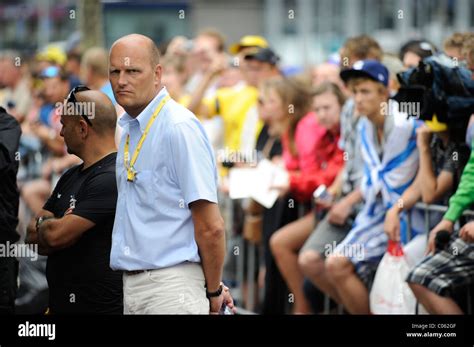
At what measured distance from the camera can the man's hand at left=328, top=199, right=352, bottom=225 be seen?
9109 mm

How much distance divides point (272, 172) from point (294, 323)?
3815 millimetres

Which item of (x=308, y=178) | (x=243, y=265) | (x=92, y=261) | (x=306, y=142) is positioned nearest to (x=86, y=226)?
(x=92, y=261)

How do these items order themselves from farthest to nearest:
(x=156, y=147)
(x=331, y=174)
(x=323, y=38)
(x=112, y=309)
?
(x=323, y=38) → (x=331, y=174) → (x=112, y=309) → (x=156, y=147)

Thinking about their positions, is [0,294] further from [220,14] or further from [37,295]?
[220,14]

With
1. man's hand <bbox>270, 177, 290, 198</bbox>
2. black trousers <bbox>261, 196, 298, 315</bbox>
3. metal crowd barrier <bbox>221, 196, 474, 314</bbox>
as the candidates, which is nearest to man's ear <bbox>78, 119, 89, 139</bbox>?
man's hand <bbox>270, 177, 290, 198</bbox>

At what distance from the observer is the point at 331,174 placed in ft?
32.1

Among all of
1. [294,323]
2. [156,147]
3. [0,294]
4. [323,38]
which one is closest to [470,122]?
[294,323]

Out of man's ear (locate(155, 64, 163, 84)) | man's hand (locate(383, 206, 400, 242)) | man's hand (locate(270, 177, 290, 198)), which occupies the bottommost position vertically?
man's hand (locate(383, 206, 400, 242))

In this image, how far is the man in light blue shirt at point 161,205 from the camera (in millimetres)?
5648

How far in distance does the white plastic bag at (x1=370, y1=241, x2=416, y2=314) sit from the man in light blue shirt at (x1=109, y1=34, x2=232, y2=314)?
2.45m

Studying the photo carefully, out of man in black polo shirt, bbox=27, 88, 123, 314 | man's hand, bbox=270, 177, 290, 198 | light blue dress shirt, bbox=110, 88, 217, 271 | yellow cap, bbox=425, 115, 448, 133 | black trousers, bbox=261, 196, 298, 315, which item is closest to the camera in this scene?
light blue dress shirt, bbox=110, 88, 217, 271

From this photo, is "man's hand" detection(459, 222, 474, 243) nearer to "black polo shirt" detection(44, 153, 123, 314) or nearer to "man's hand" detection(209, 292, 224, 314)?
"man's hand" detection(209, 292, 224, 314)

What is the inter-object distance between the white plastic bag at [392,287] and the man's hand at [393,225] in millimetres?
51

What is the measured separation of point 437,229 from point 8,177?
2755 mm
